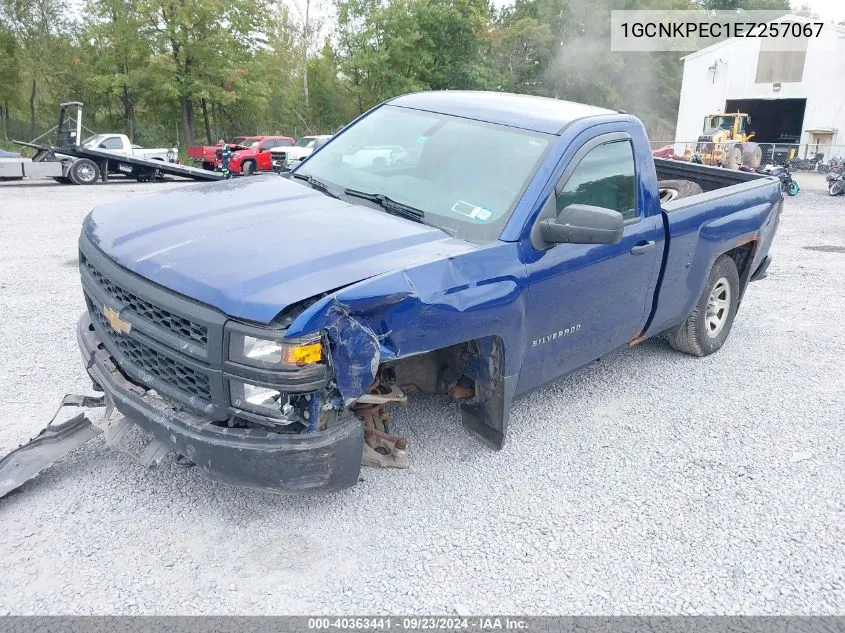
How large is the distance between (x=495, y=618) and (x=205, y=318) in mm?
1585

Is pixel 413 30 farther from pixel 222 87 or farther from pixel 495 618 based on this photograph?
pixel 495 618

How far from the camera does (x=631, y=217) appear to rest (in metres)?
3.89

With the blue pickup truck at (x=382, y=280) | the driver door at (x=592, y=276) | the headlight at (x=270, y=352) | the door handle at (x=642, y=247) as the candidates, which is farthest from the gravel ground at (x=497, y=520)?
the door handle at (x=642, y=247)

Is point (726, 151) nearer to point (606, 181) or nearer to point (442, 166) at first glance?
point (606, 181)

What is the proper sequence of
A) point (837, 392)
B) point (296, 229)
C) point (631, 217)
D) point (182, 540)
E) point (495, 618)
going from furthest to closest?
point (837, 392) < point (631, 217) < point (296, 229) < point (182, 540) < point (495, 618)

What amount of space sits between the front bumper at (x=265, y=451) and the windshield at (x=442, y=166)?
3.85 ft

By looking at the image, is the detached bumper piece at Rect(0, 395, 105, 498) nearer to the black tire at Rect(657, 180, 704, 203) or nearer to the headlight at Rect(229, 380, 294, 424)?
the headlight at Rect(229, 380, 294, 424)

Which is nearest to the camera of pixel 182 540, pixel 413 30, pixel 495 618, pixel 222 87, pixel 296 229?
pixel 495 618

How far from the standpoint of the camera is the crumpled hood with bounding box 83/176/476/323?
253 cm

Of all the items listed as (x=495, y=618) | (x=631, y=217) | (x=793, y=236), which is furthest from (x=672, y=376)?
(x=793, y=236)

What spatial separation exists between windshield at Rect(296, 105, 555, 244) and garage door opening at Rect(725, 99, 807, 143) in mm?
35811

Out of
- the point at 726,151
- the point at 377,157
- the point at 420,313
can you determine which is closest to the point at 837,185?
the point at 726,151

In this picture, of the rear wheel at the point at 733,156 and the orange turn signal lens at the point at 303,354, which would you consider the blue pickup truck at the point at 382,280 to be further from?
the rear wheel at the point at 733,156

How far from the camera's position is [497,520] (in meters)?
3.05
